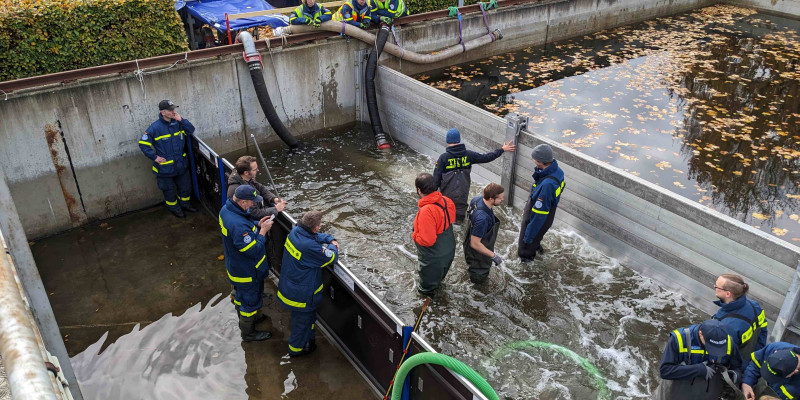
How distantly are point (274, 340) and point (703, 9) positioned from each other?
19746 mm

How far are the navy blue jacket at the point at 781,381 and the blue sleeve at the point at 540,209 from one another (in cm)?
257

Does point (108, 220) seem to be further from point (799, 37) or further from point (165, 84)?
point (799, 37)

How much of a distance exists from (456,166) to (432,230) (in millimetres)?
1489

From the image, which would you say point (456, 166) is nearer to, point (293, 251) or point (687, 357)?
point (293, 251)

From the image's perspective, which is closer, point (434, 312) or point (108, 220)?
point (434, 312)

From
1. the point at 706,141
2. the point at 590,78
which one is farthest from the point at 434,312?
the point at 590,78

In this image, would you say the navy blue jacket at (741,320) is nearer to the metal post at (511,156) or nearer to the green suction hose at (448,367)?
the green suction hose at (448,367)

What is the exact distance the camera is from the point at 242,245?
5.37 meters

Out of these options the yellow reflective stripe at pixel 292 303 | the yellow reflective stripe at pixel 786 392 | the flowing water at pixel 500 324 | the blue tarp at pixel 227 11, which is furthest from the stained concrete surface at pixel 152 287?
the blue tarp at pixel 227 11

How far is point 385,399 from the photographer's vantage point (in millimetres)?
4984

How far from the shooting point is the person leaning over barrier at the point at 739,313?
14.5ft

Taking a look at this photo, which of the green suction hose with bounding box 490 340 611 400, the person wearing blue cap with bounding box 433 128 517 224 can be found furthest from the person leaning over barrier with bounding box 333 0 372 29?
the green suction hose with bounding box 490 340 611 400

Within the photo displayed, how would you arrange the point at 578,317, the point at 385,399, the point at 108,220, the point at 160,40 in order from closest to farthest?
the point at 385,399, the point at 578,317, the point at 108,220, the point at 160,40

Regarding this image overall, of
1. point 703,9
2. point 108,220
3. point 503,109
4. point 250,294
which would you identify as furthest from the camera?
point 703,9
